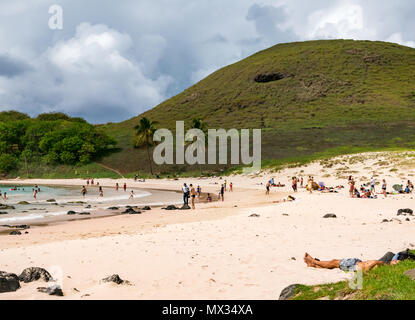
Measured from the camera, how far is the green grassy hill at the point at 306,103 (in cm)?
8731

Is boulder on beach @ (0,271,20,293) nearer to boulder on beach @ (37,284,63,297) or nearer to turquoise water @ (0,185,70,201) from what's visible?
boulder on beach @ (37,284,63,297)

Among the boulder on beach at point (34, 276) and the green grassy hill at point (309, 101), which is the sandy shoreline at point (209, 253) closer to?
the boulder on beach at point (34, 276)

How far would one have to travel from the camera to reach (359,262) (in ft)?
27.5

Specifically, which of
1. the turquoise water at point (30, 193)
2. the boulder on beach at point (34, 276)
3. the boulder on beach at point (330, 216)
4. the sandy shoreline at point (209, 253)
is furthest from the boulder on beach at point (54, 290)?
the turquoise water at point (30, 193)

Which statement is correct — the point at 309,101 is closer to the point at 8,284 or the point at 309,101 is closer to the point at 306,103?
→ the point at 306,103

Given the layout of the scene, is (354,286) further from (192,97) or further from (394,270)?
(192,97)

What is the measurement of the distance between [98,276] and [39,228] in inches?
478

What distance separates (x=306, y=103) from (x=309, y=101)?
234 cm

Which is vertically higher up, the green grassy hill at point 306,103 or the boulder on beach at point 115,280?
the green grassy hill at point 306,103

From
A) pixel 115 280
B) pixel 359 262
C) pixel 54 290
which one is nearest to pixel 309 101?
pixel 359 262

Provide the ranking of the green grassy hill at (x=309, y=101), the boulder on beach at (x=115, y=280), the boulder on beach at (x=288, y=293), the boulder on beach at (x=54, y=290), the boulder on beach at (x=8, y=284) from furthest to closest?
the green grassy hill at (x=309, y=101) < the boulder on beach at (x=115, y=280) < the boulder on beach at (x=8, y=284) < the boulder on beach at (x=54, y=290) < the boulder on beach at (x=288, y=293)

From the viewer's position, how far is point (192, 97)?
541 feet

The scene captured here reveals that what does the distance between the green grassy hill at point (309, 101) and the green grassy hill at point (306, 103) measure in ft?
0.89

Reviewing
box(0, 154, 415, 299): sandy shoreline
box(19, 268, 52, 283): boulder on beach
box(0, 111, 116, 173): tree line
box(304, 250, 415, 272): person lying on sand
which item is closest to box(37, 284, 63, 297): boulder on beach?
box(0, 154, 415, 299): sandy shoreline
